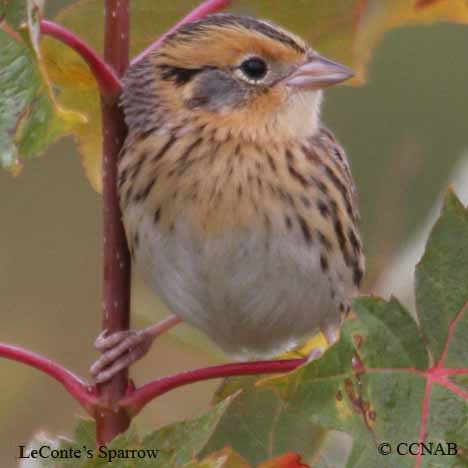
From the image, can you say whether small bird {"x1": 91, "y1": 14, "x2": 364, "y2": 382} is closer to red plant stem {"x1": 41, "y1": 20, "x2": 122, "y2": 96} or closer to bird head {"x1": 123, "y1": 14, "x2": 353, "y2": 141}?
bird head {"x1": 123, "y1": 14, "x2": 353, "y2": 141}

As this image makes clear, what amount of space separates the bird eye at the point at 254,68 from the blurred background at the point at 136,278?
374mm

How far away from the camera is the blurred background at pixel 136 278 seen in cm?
272

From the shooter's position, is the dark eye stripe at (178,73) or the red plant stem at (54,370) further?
the dark eye stripe at (178,73)

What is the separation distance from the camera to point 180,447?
1658 mm

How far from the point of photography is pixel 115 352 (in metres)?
2.25

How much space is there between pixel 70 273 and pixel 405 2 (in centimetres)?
250

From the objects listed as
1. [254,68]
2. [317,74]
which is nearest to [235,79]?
[254,68]

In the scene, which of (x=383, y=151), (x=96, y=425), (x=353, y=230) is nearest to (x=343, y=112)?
(x=383, y=151)

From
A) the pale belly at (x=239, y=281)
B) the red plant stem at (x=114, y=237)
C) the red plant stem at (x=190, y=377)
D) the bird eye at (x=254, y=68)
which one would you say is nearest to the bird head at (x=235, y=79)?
the bird eye at (x=254, y=68)

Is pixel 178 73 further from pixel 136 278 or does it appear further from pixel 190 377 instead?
pixel 190 377

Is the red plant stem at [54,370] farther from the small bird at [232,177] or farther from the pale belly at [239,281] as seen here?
the pale belly at [239,281]

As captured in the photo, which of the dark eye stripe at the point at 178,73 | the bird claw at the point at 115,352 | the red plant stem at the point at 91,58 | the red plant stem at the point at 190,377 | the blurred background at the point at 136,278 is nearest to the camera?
the red plant stem at the point at 91,58

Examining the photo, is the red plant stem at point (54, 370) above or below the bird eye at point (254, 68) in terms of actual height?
below

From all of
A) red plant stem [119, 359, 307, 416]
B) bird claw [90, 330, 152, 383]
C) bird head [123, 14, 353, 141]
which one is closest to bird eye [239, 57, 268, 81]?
bird head [123, 14, 353, 141]
